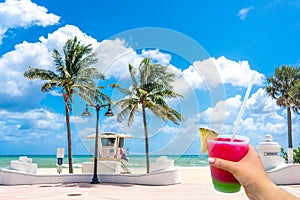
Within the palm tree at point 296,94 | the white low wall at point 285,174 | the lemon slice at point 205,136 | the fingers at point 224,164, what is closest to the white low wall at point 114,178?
the white low wall at point 285,174

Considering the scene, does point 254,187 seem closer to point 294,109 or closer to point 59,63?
point 59,63

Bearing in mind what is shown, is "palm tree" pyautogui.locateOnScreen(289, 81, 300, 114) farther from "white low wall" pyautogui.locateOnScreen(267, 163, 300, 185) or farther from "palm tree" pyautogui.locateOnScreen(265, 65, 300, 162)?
"white low wall" pyautogui.locateOnScreen(267, 163, 300, 185)

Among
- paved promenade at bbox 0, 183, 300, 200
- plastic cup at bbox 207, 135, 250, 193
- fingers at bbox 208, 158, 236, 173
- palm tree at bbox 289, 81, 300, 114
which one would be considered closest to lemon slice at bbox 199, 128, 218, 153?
plastic cup at bbox 207, 135, 250, 193

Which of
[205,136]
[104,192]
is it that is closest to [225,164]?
[205,136]

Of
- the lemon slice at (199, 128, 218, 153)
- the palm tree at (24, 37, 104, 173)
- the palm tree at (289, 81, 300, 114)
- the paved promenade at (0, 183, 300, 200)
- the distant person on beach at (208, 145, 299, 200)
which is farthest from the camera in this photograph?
the palm tree at (289, 81, 300, 114)

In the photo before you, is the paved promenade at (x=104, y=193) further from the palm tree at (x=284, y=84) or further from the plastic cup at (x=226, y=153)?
the palm tree at (x=284, y=84)

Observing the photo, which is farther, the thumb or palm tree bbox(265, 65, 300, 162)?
palm tree bbox(265, 65, 300, 162)
